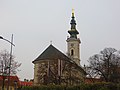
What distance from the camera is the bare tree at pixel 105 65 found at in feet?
169

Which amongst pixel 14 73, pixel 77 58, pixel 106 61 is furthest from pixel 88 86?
pixel 77 58

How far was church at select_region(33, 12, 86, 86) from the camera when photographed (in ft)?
150

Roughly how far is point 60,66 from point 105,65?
18485mm

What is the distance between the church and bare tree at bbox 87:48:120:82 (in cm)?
305

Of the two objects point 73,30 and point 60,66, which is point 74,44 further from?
point 60,66

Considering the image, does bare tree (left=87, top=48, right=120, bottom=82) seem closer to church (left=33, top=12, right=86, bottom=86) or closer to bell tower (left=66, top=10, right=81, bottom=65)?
church (left=33, top=12, right=86, bottom=86)

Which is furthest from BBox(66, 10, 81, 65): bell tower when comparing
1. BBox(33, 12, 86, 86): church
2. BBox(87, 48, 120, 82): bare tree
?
BBox(87, 48, 120, 82): bare tree

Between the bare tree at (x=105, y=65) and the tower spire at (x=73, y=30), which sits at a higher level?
the tower spire at (x=73, y=30)

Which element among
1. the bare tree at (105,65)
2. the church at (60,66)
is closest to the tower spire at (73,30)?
the church at (60,66)

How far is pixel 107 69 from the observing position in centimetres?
5253

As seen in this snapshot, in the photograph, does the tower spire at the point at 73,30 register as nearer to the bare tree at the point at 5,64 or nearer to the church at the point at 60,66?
the church at the point at 60,66

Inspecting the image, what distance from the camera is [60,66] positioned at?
1474 inches

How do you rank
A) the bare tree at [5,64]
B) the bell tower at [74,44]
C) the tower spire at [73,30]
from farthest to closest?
1. the tower spire at [73,30]
2. the bell tower at [74,44]
3. the bare tree at [5,64]

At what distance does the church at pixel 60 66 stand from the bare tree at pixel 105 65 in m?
3.05
